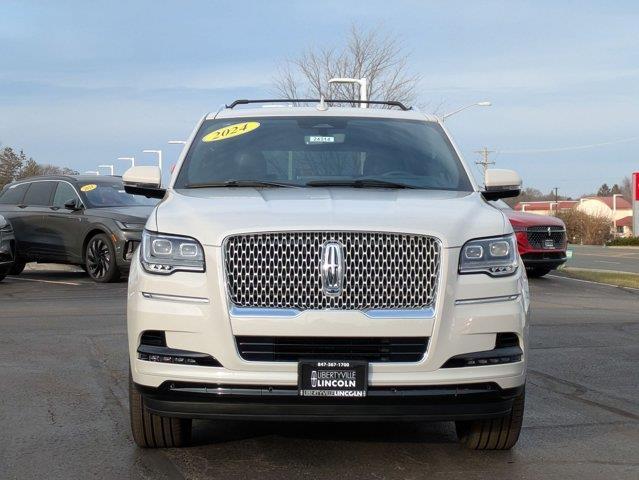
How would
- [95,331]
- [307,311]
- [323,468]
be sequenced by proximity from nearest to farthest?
[307,311] < [323,468] < [95,331]

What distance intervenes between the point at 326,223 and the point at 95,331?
19.6 ft

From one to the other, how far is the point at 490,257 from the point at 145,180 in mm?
2481

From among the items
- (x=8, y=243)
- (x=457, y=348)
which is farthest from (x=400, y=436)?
(x=8, y=243)

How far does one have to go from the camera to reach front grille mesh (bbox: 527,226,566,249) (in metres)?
17.3

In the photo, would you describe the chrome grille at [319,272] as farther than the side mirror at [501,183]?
No

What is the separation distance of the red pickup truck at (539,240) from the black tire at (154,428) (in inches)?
498

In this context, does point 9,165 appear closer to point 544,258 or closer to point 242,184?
point 544,258

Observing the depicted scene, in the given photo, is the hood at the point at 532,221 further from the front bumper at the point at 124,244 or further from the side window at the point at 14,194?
the side window at the point at 14,194

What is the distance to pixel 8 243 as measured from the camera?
49.8ft

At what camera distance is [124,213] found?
15.6 m

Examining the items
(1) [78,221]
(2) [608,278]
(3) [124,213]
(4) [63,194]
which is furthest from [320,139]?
(2) [608,278]

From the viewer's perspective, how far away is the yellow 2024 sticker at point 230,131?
20.4 feet

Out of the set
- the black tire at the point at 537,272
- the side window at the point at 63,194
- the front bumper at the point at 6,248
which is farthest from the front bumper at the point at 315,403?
the black tire at the point at 537,272

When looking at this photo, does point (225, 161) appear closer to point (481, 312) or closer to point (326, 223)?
point (326, 223)
